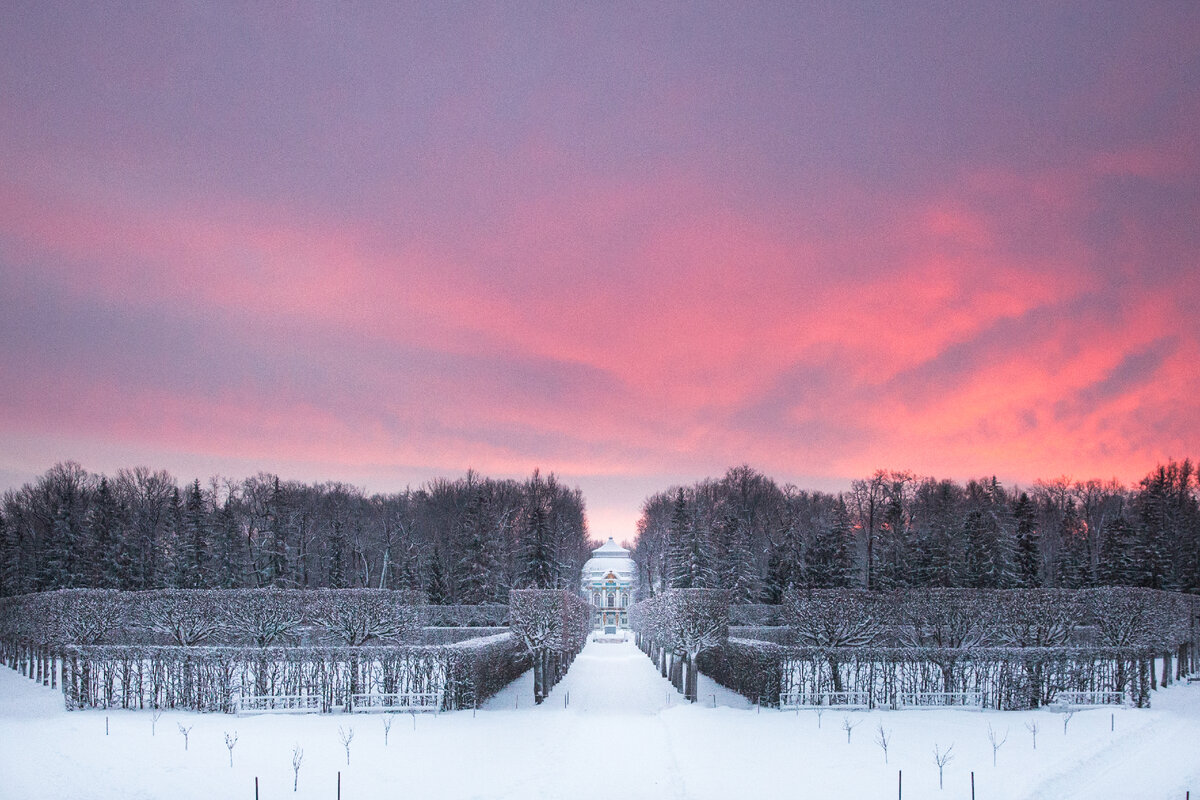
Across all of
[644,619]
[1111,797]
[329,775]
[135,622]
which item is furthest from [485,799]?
[644,619]

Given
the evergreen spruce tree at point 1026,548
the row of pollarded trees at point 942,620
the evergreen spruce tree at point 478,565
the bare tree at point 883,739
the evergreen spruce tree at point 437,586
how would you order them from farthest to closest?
the evergreen spruce tree at point 437,586 < the evergreen spruce tree at point 478,565 < the evergreen spruce tree at point 1026,548 < the row of pollarded trees at point 942,620 < the bare tree at point 883,739

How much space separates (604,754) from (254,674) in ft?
51.0

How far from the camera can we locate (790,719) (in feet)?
97.7

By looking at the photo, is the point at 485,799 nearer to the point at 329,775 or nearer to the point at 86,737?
the point at 329,775

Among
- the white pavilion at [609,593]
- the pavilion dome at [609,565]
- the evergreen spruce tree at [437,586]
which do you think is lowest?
the white pavilion at [609,593]

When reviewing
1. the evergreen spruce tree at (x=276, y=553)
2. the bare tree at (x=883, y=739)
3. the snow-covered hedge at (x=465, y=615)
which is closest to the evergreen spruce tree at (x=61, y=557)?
the evergreen spruce tree at (x=276, y=553)

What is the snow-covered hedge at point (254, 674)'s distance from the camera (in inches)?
1244

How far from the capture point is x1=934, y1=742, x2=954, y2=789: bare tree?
65.8 feet

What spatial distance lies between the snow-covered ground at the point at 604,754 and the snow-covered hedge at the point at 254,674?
102cm

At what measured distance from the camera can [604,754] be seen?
2402 centimetres

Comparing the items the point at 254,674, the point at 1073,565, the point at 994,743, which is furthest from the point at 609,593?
the point at 994,743

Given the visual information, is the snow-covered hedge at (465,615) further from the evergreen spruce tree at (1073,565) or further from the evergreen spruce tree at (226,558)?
the evergreen spruce tree at (1073,565)

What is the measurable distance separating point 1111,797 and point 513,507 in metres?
76.5

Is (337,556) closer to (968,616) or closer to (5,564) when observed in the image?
(5,564)
